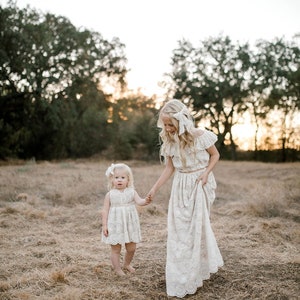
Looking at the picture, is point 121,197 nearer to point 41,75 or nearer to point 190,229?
point 190,229

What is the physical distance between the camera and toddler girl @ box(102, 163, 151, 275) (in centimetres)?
405

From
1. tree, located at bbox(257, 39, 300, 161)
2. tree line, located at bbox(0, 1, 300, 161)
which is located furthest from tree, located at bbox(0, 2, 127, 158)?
tree, located at bbox(257, 39, 300, 161)

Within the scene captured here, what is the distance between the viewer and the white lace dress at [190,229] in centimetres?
351

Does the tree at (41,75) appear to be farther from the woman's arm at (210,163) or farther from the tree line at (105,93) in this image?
the woman's arm at (210,163)

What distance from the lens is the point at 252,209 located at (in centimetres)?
739

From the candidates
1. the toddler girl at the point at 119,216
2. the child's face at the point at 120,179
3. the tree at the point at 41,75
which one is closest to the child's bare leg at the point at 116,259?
the toddler girl at the point at 119,216

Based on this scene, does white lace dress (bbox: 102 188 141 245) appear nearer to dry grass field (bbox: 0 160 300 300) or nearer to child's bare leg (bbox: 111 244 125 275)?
child's bare leg (bbox: 111 244 125 275)

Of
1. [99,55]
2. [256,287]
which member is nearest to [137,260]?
[256,287]

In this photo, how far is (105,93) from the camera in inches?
1095

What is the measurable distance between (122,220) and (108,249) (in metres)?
1.32

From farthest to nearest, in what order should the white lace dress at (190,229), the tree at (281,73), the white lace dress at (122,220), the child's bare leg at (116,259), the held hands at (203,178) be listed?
the tree at (281,73)
the child's bare leg at (116,259)
the white lace dress at (122,220)
the held hands at (203,178)
the white lace dress at (190,229)

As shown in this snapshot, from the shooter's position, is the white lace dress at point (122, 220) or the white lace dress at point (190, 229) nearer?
the white lace dress at point (190, 229)

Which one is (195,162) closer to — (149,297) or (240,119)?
(149,297)

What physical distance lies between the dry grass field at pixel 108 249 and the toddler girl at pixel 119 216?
1.17 ft
